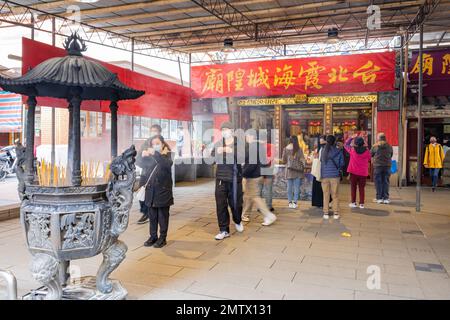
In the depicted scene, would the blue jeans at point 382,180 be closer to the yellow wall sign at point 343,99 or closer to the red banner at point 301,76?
the red banner at point 301,76

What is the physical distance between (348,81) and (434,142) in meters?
4.10

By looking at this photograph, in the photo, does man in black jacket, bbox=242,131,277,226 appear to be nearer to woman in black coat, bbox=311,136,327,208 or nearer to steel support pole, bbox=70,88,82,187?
woman in black coat, bbox=311,136,327,208

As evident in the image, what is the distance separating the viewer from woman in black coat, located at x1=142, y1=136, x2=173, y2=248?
Result: 186 inches

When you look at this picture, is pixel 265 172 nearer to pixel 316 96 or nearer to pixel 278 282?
pixel 278 282

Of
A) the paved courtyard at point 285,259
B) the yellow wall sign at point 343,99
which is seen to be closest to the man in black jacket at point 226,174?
the paved courtyard at point 285,259

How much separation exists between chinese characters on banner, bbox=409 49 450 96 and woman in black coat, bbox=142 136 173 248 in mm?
8544

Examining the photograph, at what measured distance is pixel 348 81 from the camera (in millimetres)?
8273

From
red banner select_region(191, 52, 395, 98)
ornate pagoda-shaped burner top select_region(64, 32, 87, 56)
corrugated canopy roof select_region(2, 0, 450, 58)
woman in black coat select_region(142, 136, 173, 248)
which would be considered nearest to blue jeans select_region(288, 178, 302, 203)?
red banner select_region(191, 52, 395, 98)

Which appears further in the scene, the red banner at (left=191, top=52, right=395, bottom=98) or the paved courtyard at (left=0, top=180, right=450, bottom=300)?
the red banner at (left=191, top=52, right=395, bottom=98)

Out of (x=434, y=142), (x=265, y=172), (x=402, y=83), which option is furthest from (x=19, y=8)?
(x=434, y=142)

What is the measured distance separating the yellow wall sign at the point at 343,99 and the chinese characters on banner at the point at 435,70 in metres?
1.40

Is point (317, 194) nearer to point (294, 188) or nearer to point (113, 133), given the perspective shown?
point (294, 188)

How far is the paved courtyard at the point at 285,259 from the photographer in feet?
11.4

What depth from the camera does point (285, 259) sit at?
436cm
